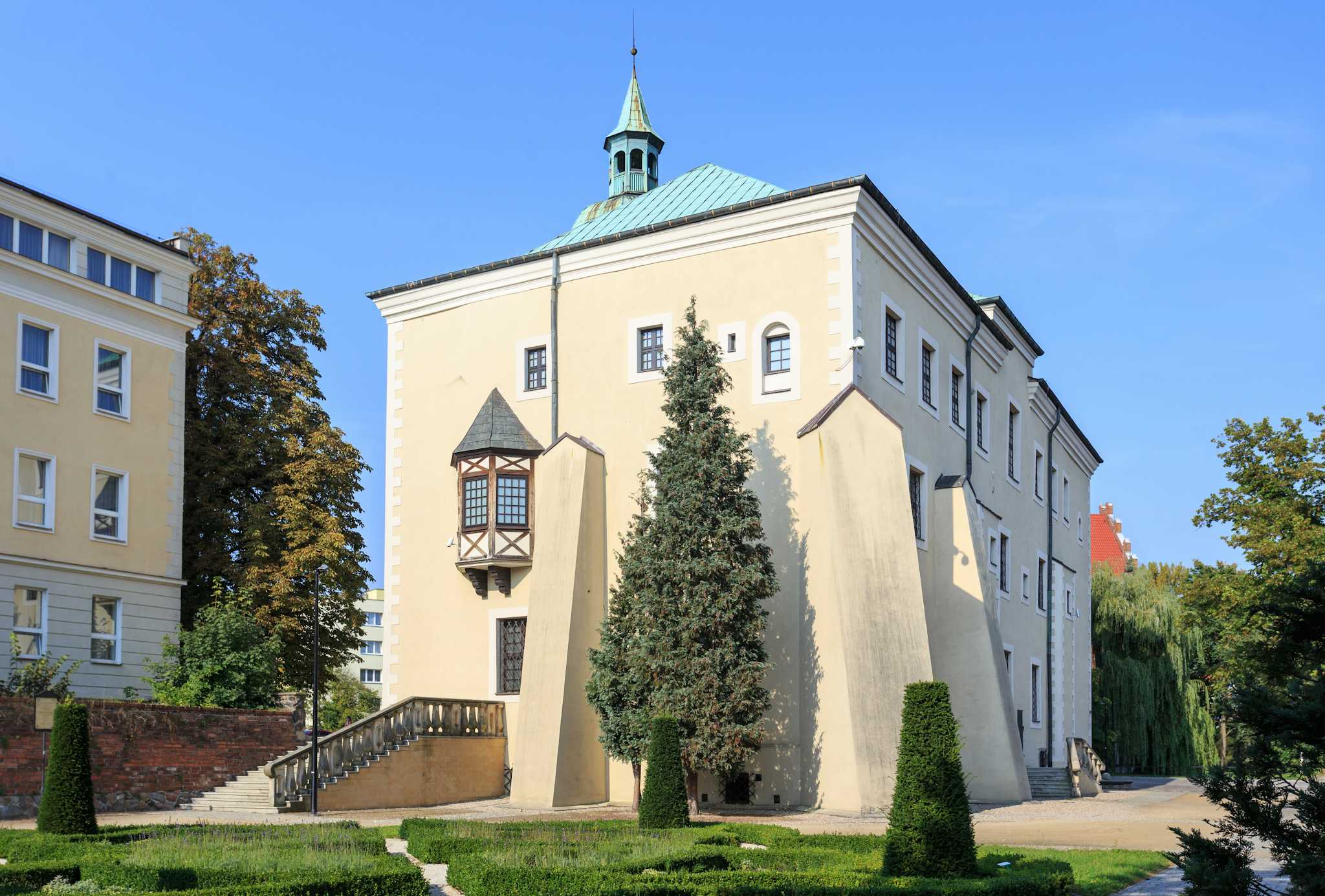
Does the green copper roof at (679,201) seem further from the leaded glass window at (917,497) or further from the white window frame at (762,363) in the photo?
the leaded glass window at (917,497)

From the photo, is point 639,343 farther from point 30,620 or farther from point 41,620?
point 30,620

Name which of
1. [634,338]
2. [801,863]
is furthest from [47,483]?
[801,863]

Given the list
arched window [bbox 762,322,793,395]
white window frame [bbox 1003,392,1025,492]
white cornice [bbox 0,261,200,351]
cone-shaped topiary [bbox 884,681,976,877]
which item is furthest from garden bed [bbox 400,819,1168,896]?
white window frame [bbox 1003,392,1025,492]

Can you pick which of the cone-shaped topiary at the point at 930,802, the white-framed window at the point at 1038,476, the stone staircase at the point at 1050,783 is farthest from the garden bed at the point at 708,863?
the white-framed window at the point at 1038,476

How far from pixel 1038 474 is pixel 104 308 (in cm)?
2606

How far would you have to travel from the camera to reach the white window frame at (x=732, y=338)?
25234 millimetres

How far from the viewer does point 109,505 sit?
28328 millimetres

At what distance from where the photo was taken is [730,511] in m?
22.1

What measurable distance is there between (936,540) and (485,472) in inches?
378

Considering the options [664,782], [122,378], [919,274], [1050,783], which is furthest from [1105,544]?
[664,782]

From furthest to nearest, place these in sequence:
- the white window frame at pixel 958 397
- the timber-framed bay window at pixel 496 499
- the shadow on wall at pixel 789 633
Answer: the white window frame at pixel 958 397 → the timber-framed bay window at pixel 496 499 → the shadow on wall at pixel 789 633

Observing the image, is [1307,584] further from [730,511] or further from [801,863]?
[730,511]

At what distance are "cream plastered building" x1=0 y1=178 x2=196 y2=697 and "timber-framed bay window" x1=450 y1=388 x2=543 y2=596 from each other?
24.4 ft

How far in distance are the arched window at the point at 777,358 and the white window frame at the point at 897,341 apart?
1.86 metres
